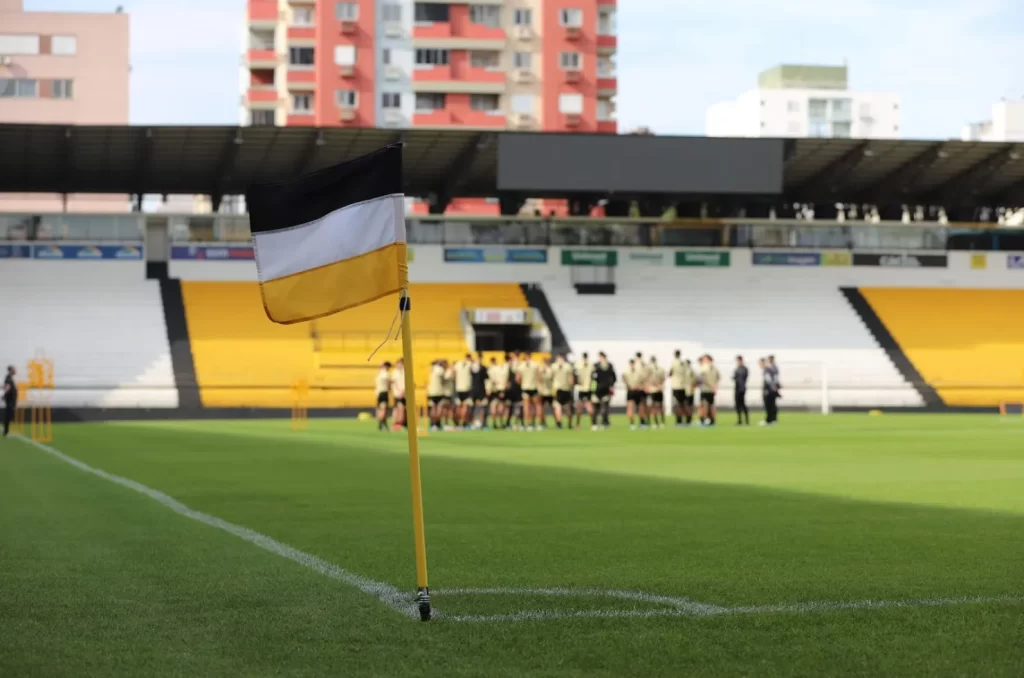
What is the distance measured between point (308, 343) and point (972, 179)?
27.9 m

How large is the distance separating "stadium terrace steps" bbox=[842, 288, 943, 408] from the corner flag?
Result: 47862 millimetres

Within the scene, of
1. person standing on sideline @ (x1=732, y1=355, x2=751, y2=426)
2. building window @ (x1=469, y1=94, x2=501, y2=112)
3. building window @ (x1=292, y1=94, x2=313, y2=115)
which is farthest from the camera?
building window @ (x1=292, y1=94, x2=313, y2=115)

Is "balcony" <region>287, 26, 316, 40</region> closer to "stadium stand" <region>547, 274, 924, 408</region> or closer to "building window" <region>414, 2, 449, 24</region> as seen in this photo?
"building window" <region>414, 2, 449, 24</region>

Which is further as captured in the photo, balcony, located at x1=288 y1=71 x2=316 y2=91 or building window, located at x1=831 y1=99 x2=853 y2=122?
building window, located at x1=831 y1=99 x2=853 y2=122

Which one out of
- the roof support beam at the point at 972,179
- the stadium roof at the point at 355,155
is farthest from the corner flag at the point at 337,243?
the roof support beam at the point at 972,179

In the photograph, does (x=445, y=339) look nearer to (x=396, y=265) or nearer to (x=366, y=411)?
(x=366, y=411)

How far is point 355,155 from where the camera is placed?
59938 mm

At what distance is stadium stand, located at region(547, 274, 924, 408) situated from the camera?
54500mm

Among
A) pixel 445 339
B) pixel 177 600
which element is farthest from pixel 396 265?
pixel 445 339

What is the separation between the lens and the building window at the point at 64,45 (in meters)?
98.2

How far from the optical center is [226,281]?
2299 inches

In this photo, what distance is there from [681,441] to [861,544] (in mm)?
19691

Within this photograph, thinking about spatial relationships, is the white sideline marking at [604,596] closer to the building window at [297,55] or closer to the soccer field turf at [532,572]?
the soccer field turf at [532,572]

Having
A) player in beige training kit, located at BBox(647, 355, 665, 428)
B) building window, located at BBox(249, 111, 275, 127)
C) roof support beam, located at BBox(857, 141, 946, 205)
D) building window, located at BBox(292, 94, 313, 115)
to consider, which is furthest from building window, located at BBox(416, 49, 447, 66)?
player in beige training kit, located at BBox(647, 355, 665, 428)
